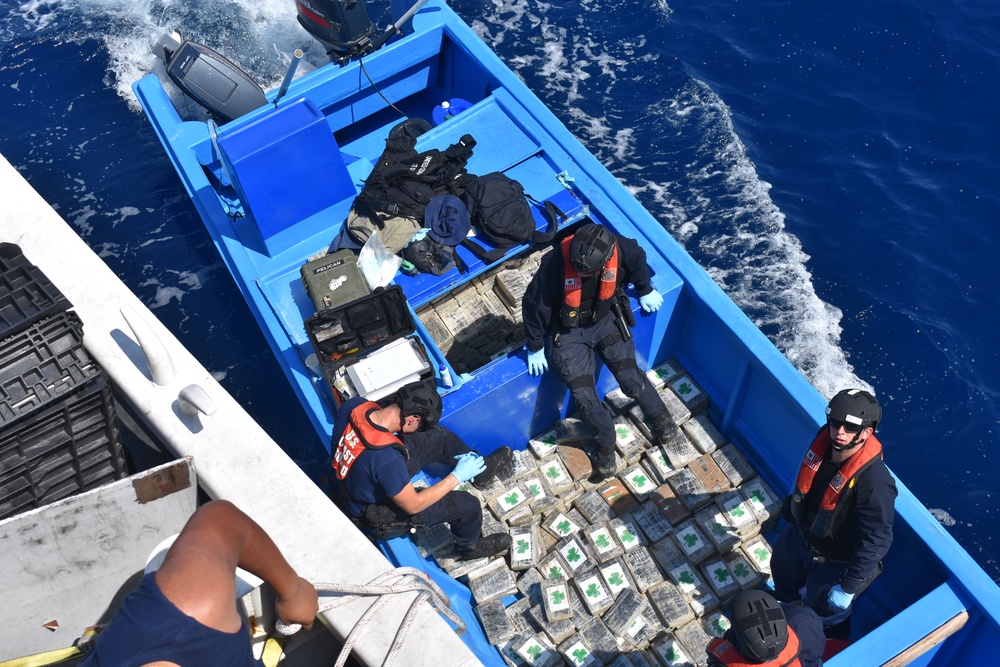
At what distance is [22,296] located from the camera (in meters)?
3.64

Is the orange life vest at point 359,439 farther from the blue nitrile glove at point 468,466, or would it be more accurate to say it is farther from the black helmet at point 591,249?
the black helmet at point 591,249

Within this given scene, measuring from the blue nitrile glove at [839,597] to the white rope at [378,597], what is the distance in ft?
8.78

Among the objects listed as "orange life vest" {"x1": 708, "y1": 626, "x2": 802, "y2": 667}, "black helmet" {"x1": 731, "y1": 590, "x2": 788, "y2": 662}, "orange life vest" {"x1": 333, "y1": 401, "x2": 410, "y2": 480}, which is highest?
"orange life vest" {"x1": 333, "y1": 401, "x2": 410, "y2": 480}

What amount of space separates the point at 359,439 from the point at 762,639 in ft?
7.48

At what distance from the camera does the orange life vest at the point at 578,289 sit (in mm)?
5215

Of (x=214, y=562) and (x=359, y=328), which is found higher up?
(x=214, y=562)

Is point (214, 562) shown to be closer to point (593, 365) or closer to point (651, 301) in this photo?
point (593, 365)

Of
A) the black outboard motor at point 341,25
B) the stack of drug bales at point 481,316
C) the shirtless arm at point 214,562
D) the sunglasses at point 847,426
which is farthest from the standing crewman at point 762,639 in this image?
the black outboard motor at point 341,25

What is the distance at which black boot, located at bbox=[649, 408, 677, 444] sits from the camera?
579 cm

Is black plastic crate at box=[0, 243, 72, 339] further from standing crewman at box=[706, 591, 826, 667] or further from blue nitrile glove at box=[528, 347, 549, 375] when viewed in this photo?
standing crewman at box=[706, 591, 826, 667]

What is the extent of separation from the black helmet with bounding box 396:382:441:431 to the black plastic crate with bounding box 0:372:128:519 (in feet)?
5.20

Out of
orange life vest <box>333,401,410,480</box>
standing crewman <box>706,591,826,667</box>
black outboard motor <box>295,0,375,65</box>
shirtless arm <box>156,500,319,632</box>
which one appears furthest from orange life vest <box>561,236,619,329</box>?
black outboard motor <box>295,0,375,65</box>

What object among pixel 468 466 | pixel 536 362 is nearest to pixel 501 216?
pixel 536 362

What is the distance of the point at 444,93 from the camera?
8086 mm
